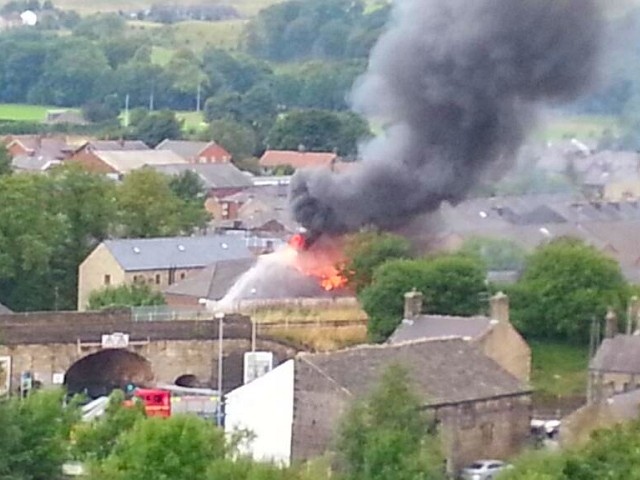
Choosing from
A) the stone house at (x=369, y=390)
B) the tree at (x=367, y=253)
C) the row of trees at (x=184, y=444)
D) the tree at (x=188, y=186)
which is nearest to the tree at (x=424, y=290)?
the tree at (x=367, y=253)

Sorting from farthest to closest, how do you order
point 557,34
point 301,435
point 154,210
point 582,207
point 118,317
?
point 582,207
point 154,210
point 557,34
point 118,317
point 301,435

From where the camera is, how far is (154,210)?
85.8 metres

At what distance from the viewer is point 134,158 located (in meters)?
121

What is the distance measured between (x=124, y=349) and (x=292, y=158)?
62307 mm

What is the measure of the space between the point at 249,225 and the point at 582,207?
1199 centimetres

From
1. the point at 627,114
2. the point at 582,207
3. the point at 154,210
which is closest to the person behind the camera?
the point at 154,210

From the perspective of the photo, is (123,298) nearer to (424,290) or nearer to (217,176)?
(424,290)

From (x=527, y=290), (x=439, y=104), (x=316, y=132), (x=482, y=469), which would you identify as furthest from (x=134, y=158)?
(x=482, y=469)

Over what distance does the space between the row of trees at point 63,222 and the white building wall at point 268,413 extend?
23373 millimetres

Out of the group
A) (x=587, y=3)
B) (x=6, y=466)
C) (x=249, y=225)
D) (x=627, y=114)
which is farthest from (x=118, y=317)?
(x=627, y=114)

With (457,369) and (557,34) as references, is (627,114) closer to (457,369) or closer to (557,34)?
(557,34)

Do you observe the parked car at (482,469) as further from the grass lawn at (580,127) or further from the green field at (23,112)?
the green field at (23,112)

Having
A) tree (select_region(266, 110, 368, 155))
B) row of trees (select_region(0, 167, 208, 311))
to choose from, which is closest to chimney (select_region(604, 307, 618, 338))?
row of trees (select_region(0, 167, 208, 311))

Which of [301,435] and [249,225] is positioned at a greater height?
[249,225]
